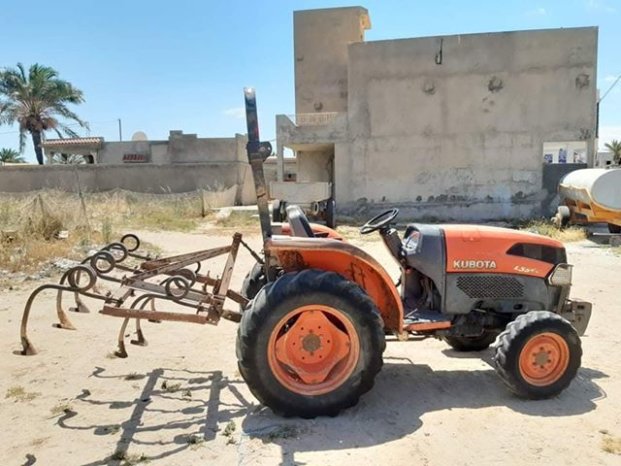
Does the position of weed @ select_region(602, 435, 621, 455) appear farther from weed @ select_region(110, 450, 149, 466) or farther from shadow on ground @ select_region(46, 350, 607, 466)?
weed @ select_region(110, 450, 149, 466)

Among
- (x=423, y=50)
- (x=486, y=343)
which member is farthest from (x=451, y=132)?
(x=486, y=343)

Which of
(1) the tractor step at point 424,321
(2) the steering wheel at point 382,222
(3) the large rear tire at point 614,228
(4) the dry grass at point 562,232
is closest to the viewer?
(1) the tractor step at point 424,321

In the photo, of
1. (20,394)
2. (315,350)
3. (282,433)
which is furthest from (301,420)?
(20,394)

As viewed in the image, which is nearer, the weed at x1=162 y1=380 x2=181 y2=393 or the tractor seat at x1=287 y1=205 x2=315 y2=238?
the tractor seat at x1=287 y1=205 x2=315 y2=238

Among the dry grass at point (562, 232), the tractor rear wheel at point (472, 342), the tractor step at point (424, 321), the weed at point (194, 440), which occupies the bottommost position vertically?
the dry grass at point (562, 232)

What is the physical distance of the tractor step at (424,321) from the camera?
3.97 metres

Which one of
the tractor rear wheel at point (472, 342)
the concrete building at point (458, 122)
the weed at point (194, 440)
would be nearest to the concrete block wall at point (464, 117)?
the concrete building at point (458, 122)

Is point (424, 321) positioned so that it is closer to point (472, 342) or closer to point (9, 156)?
point (472, 342)

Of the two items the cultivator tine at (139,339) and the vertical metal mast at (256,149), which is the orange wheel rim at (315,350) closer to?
the vertical metal mast at (256,149)

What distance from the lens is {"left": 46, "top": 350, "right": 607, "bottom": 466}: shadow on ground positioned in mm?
3359

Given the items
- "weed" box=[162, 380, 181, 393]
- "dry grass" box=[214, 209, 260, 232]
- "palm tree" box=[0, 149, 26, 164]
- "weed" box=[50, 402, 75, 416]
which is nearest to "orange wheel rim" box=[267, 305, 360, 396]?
"weed" box=[162, 380, 181, 393]

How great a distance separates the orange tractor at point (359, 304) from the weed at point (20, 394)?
404 mm

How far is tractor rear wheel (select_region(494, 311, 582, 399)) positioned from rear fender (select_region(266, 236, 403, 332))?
0.78 m

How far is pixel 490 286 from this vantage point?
417 cm
